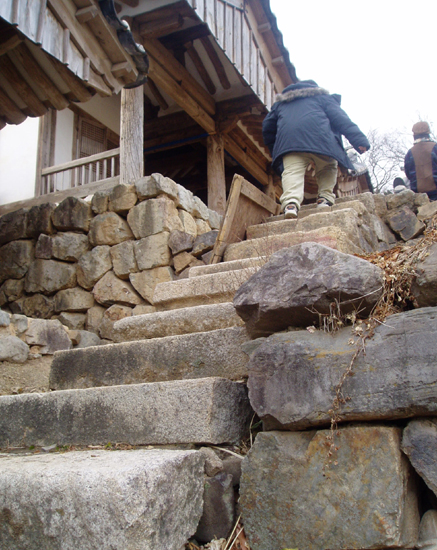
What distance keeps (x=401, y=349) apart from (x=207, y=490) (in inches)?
32.3

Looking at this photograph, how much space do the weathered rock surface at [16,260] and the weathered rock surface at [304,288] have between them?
4273 mm

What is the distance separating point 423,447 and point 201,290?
184cm

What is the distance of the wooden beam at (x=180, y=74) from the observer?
257 inches

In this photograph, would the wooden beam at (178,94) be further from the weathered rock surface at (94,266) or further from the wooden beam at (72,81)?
the wooden beam at (72,81)

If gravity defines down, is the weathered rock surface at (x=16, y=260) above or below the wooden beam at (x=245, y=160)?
below

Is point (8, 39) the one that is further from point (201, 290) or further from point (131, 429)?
point (131, 429)

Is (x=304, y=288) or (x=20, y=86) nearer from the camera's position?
(x=304, y=288)

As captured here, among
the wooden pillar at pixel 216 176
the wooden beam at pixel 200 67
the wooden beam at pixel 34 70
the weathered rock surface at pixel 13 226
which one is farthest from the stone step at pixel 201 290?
the wooden beam at pixel 200 67

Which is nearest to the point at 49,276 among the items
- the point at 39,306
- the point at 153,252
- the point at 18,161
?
the point at 39,306

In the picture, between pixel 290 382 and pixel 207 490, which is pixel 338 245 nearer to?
pixel 290 382

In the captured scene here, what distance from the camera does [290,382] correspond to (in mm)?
1695

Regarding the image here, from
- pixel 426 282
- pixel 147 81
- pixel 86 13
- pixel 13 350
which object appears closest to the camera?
pixel 426 282

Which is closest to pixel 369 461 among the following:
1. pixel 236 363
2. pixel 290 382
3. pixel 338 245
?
pixel 290 382

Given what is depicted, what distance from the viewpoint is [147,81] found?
283 inches
